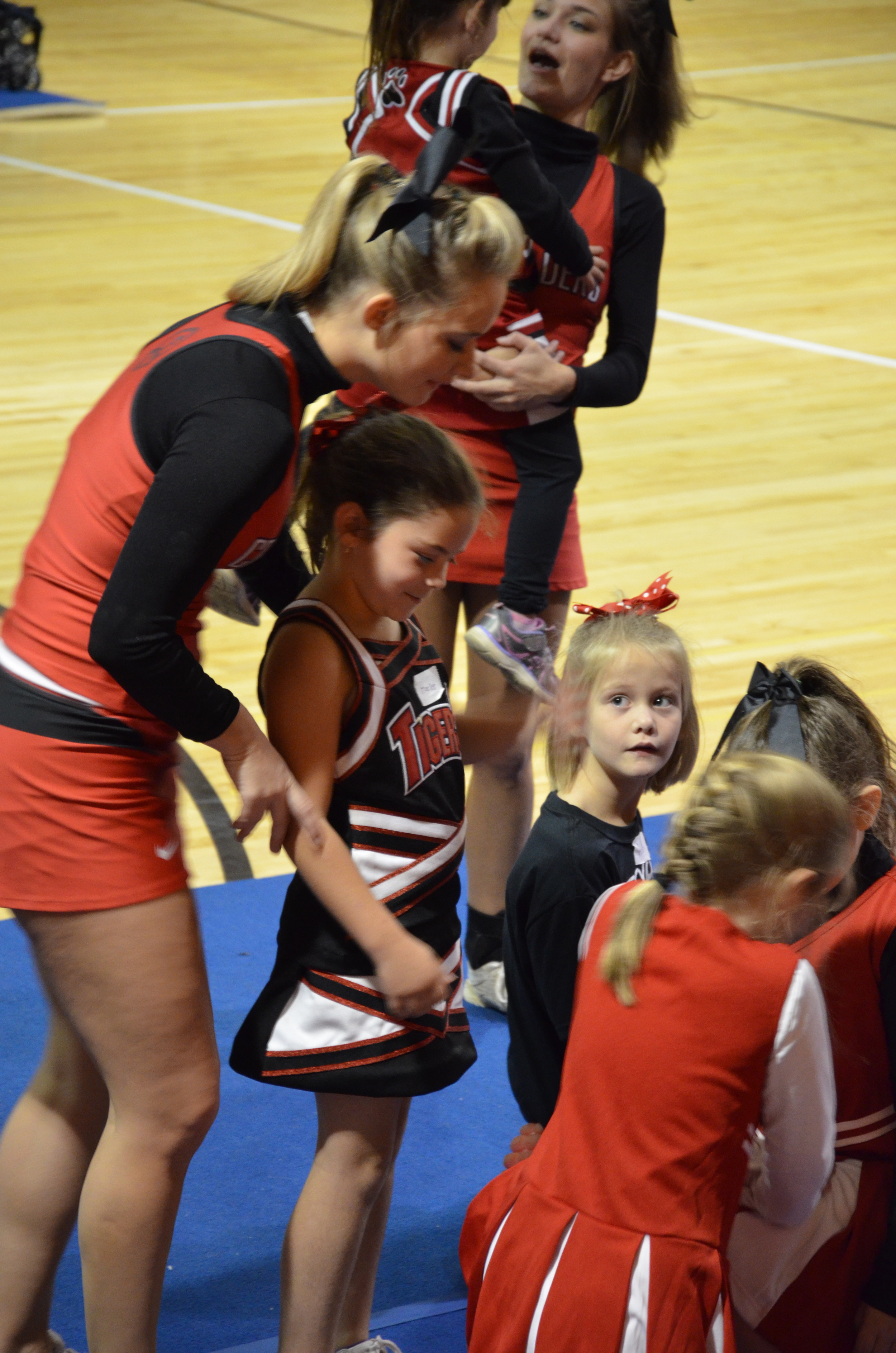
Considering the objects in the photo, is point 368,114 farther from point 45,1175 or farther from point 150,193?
point 150,193

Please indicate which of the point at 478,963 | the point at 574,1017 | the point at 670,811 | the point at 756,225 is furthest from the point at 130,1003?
the point at 756,225

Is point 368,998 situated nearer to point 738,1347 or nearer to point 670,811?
point 738,1347

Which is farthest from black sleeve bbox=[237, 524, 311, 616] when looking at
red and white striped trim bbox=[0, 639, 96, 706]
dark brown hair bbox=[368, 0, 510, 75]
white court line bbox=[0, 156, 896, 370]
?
white court line bbox=[0, 156, 896, 370]

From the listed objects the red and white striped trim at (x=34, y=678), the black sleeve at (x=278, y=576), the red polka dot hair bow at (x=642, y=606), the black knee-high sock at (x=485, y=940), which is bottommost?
the black knee-high sock at (x=485, y=940)

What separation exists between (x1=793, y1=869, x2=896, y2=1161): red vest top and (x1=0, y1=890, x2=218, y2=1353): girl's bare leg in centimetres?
67

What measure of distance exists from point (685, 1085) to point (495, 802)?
1.20 metres

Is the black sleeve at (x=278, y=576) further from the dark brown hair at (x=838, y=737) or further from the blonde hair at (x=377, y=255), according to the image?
the dark brown hair at (x=838, y=737)

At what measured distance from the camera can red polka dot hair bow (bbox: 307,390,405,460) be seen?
5.63 feet

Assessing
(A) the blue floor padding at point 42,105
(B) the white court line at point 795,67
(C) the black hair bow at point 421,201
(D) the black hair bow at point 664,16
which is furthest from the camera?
(B) the white court line at point 795,67

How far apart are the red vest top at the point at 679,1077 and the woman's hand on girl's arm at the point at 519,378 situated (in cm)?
112

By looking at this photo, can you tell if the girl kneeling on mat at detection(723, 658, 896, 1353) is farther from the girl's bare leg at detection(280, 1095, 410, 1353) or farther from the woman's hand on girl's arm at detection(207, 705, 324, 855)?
the woman's hand on girl's arm at detection(207, 705, 324, 855)

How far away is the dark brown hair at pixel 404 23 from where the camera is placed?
7.61 feet

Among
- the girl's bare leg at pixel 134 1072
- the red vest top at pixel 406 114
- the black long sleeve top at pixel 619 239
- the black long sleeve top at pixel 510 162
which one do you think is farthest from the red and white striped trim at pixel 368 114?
the girl's bare leg at pixel 134 1072

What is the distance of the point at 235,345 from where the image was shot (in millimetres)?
1479
